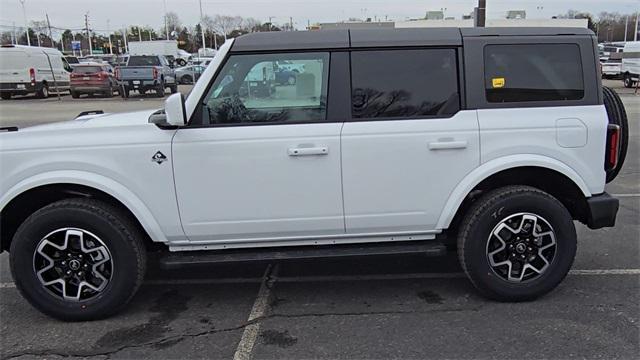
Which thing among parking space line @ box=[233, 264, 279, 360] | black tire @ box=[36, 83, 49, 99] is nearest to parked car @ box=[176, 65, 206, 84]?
black tire @ box=[36, 83, 49, 99]

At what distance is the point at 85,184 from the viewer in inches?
138

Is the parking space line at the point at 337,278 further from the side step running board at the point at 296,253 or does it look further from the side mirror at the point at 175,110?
the side mirror at the point at 175,110

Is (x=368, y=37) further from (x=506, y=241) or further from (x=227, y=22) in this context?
(x=227, y=22)

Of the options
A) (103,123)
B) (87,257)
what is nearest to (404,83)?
(103,123)

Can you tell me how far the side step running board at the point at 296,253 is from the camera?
3691mm

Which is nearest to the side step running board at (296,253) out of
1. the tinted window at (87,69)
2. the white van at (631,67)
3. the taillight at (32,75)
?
the tinted window at (87,69)

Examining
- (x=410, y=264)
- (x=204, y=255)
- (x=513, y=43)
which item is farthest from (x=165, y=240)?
(x=513, y=43)

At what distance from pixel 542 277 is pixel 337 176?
1.60 metres

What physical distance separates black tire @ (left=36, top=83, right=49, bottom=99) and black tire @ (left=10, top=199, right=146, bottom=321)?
78.7 feet

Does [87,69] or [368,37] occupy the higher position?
[87,69]

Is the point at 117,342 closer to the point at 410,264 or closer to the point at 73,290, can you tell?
the point at 73,290

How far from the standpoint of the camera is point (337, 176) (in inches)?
143

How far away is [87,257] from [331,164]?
1.73 meters

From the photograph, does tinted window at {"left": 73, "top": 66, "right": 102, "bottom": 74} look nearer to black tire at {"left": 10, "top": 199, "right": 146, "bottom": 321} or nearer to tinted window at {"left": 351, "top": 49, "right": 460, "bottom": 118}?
black tire at {"left": 10, "top": 199, "right": 146, "bottom": 321}
